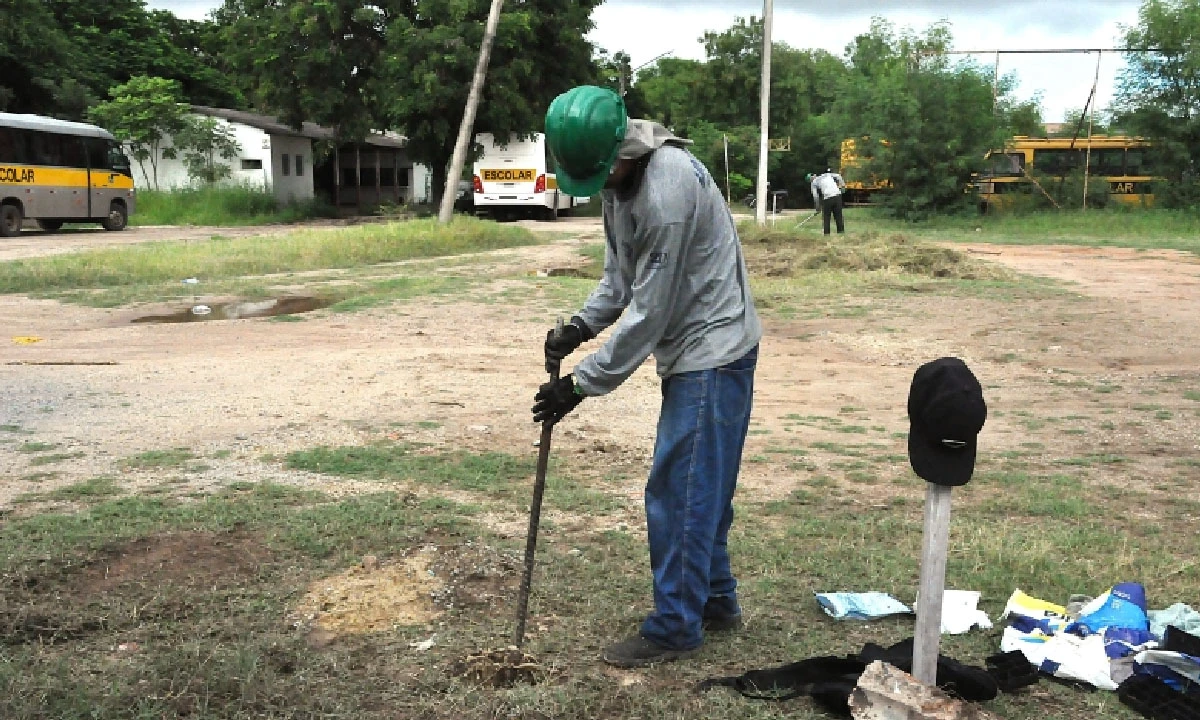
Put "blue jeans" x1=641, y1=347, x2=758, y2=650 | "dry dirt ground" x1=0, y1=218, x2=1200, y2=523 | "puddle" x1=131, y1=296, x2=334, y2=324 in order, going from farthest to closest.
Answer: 1. "puddle" x1=131, y1=296, x2=334, y2=324
2. "dry dirt ground" x1=0, y1=218, x2=1200, y2=523
3. "blue jeans" x1=641, y1=347, x2=758, y2=650

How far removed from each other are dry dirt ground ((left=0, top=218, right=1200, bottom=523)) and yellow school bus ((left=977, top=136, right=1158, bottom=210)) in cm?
1735

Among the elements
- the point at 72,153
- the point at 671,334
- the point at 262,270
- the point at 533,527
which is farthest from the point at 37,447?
the point at 72,153

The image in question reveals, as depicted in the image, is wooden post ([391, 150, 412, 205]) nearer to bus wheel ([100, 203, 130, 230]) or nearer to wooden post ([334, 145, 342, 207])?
wooden post ([334, 145, 342, 207])

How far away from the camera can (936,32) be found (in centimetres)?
4728

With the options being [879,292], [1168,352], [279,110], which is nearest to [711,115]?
[279,110]

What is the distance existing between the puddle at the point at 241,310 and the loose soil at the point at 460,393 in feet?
1.38

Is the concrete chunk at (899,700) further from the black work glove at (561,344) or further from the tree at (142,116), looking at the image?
the tree at (142,116)

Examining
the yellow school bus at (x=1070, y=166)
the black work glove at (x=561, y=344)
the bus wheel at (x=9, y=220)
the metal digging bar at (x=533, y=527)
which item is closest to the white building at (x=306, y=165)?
the bus wheel at (x=9, y=220)

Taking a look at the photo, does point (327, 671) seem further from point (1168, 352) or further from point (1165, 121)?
point (1165, 121)

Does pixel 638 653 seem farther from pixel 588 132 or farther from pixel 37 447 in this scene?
pixel 37 447

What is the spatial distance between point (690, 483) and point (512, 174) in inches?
1159

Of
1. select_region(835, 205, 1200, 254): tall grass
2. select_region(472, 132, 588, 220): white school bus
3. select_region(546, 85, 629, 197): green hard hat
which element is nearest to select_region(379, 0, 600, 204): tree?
select_region(472, 132, 588, 220): white school bus

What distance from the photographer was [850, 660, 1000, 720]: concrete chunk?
2.86 meters

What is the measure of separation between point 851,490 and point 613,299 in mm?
2214
